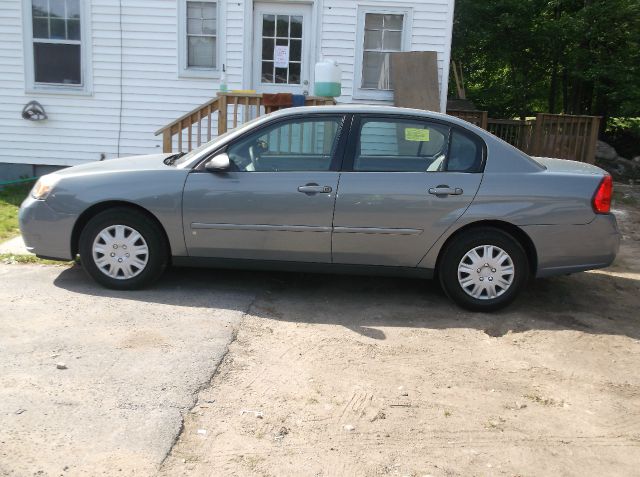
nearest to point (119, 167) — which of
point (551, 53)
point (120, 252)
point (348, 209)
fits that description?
point (120, 252)

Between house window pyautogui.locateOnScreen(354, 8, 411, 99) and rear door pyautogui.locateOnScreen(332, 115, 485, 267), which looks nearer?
rear door pyautogui.locateOnScreen(332, 115, 485, 267)

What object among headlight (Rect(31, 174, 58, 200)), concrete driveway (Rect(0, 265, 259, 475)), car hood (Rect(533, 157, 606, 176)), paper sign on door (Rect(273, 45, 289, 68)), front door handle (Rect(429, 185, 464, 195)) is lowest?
concrete driveway (Rect(0, 265, 259, 475))

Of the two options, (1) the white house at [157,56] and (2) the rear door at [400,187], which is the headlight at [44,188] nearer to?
(2) the rear door at [400,187]

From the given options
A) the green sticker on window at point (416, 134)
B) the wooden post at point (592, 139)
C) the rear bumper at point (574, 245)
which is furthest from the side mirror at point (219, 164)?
the wooden post at point (592, 139)

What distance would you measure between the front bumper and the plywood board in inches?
240

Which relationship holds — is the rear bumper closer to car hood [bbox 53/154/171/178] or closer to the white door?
car hood [bbox 53/154/171/178]

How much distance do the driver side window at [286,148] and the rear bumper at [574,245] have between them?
1699 millimetres

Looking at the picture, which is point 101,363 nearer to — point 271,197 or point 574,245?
point 271,197

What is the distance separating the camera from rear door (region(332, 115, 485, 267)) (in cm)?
510

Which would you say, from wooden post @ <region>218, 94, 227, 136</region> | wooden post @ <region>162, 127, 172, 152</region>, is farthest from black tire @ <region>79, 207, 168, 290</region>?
wooden post @ <region>218, 94, 227, 136</region>

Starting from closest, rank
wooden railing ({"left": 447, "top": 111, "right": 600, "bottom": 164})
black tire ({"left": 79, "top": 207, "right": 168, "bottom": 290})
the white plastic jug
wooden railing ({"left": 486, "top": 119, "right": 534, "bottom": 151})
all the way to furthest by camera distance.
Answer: black tire ({"left": 79, "top": 207, "right": 168, "bottom": 290}) → the white plastic jug → wooden railing ({"left": 447, "top": 111, "right": 600, "bottom": 164}) → wooden railing ({"left": 486, "top": 119, "right": 534, "bottom": 151})

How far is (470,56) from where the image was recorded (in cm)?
1739

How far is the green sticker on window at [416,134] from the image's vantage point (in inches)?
207

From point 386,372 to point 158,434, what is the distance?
1.49 meters
